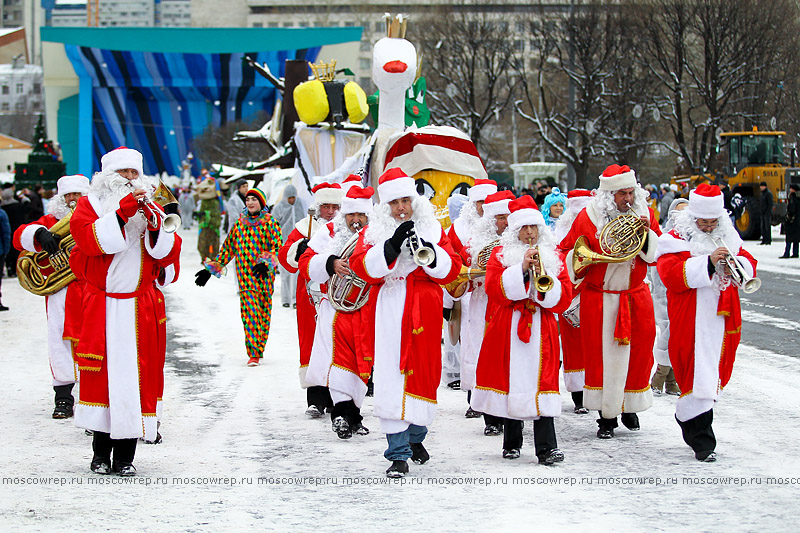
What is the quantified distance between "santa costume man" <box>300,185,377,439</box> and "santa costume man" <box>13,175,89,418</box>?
79.9 inches

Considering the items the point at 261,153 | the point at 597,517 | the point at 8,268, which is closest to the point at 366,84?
the point at 261,153

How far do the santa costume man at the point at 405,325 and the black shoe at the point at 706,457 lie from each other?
68.3 inches

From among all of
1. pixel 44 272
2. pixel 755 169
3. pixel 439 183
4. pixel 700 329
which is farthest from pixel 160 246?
pixel 755 169

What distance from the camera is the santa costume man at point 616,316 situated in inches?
299

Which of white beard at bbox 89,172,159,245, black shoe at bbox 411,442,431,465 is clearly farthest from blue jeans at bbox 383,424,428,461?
white beard at bbox 89,172,159,245

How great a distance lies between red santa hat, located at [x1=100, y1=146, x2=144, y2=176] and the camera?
666 cm

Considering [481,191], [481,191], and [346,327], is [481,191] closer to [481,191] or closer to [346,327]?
[481,191]

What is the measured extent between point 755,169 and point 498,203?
24.8 m

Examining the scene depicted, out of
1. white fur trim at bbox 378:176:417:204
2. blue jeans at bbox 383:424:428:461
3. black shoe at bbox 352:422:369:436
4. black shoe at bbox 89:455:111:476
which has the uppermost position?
white fur trim at bbox 378:176:417:204

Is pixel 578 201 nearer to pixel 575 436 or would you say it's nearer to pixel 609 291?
pixel 609 291

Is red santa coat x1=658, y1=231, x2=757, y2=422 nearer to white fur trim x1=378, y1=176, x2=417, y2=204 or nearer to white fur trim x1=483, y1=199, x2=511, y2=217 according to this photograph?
white fur trim x1=483, y1=199, x2=511, y2=217

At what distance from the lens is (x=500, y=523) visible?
216 inches

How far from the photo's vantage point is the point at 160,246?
653 centimetres

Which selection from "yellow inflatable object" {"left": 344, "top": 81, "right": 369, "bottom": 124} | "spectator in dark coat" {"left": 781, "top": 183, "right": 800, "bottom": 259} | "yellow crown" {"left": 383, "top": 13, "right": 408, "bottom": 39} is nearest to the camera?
"yellow crown" {"left": 383, "top": 13, "right": 408, "bottom": 39}
